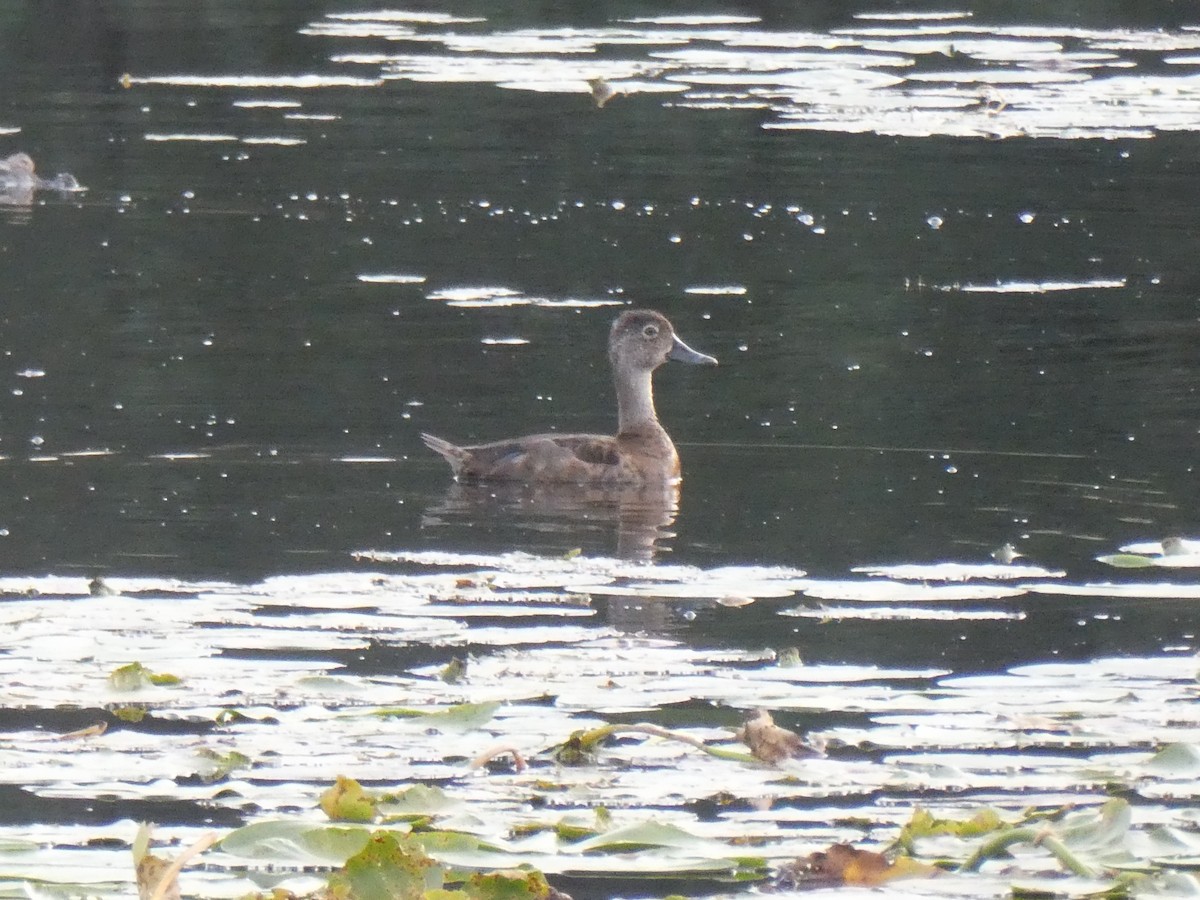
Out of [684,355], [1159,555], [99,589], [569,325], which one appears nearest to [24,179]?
[569,325]

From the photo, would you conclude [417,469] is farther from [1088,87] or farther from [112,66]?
[112,66]

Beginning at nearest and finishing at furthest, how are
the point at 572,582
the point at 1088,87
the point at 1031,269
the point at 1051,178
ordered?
the point at 572,582 → the point at 1031,269 → the point at 1051,178 → the point at 1088,87

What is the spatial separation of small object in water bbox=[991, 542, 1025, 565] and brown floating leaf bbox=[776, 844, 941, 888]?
395 centimetres

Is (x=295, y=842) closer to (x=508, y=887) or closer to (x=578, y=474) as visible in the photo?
(x=508, y=887)

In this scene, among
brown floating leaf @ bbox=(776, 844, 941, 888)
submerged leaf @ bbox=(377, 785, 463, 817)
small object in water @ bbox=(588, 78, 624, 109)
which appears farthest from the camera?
small object in water @ bbox=(588, 78, 624, 109)

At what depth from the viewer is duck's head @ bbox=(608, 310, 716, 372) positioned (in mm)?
12492

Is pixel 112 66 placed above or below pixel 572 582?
above

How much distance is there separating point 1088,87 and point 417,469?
15.9 meters

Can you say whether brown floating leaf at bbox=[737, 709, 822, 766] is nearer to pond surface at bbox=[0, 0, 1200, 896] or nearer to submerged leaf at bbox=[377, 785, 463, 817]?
pond surface at bbox=[0, 0, 1200, 896]

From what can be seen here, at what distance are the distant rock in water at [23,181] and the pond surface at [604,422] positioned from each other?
221 mm

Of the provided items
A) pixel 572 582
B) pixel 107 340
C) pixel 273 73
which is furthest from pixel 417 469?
pixel 273 73

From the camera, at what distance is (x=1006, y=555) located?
9.48 metres

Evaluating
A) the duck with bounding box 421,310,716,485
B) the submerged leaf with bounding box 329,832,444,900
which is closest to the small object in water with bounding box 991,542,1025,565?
the duck with bounding box 421,310,716,485

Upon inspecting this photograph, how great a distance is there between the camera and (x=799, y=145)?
22922 mm
